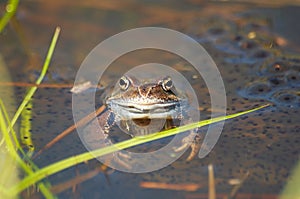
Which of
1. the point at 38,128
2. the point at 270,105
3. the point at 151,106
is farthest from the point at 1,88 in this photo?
the point at 270,105

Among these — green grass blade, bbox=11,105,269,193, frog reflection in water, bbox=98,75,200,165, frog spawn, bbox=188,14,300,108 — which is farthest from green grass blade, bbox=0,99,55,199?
frog spawn, bbox=188,14,300,108

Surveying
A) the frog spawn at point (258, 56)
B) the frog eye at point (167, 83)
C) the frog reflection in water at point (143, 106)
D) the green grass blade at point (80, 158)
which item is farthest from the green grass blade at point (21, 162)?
the frog spawn at point (258, 56)

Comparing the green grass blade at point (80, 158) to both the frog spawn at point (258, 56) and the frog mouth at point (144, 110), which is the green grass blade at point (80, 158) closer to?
the frog mouth at point (144, 110)

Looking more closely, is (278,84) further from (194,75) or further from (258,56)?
(194,75)

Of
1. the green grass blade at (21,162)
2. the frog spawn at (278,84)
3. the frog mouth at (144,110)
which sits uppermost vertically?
the frog spawn at (278,84)

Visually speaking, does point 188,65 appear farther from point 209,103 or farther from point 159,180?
point 159,180

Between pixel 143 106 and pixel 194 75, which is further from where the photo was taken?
pixel 194 75

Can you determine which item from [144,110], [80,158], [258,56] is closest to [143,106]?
[144,110]
